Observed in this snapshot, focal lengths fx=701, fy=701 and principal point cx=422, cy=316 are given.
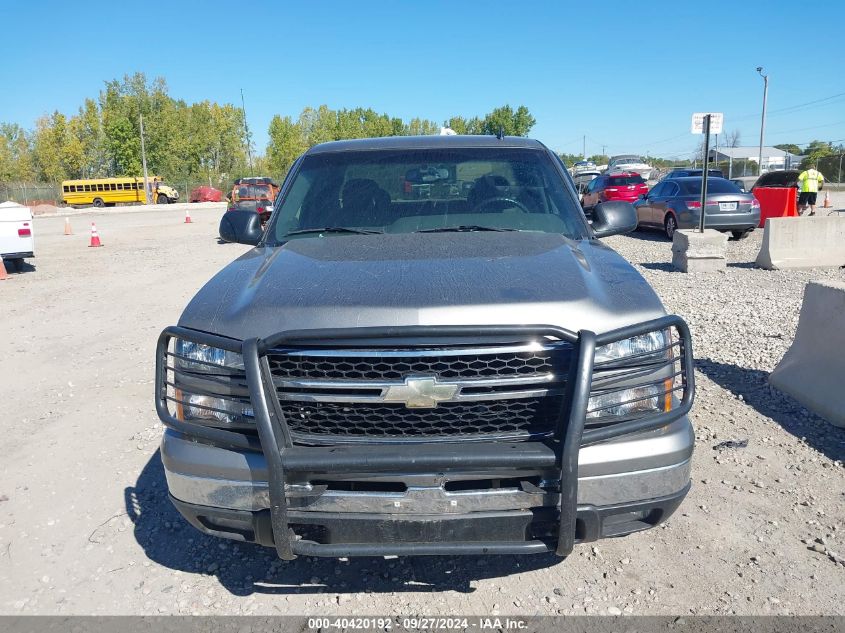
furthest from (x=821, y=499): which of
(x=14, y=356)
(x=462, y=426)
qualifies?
(x=14, y=356)

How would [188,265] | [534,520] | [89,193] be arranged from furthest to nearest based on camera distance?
[89,193]
[188,265]
[534,520]

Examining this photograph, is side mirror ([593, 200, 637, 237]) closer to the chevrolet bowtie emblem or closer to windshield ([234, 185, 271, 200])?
the chevrolet bowtie emblem

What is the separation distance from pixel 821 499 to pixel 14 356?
7246 millimetres

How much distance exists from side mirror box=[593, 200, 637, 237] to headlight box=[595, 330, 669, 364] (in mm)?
1553

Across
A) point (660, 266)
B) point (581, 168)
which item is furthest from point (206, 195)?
point (660, 266)

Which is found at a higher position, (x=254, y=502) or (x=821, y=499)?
(x=254, y=502)

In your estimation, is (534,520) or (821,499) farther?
(821,499)

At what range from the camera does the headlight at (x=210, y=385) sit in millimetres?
2594

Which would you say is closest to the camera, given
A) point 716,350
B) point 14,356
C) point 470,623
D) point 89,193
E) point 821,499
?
point 470,623

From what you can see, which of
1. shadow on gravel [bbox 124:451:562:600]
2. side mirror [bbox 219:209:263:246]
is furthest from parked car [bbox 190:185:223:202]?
shadow on gravel [bbox 124:451:562:600]

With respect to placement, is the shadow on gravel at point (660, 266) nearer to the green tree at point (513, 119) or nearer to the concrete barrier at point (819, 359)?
the concrete barrier at point (819, 359)

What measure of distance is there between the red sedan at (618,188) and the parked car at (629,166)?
20.3 metres

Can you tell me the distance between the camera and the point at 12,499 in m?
4.01

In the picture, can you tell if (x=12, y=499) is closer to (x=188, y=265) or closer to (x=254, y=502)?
(x=254, y=502)
